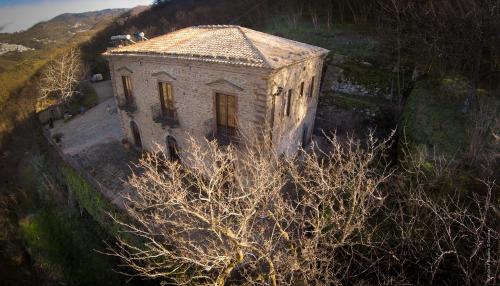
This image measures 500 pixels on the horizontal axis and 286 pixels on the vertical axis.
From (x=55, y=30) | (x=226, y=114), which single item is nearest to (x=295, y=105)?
(x=226, y=114)

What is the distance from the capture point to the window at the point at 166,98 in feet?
50.8

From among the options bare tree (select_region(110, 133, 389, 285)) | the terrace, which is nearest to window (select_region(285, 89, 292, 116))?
bare tree (select_region(110, 133, 389, 285))

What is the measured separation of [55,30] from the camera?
3900 cm

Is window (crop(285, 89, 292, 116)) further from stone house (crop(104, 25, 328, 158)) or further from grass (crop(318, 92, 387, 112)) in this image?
grass (crop(318, 92, 387, 112))

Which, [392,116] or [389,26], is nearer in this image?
[392,116]

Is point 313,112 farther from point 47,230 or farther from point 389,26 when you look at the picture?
point 47,230

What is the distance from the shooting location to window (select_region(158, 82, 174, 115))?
1549 centimetres

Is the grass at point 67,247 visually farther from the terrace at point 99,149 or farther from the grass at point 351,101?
the grass at point 351,101

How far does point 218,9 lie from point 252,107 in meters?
36.0

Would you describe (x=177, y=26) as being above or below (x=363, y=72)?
above

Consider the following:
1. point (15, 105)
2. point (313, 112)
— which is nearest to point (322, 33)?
point (313, 112)

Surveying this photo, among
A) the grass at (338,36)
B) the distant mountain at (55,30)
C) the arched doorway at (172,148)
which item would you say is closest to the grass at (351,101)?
the grass at (338,36)

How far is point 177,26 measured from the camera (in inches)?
1721

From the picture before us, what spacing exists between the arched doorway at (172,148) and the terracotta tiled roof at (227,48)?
4990mm
